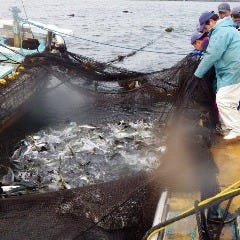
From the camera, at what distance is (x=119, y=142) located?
919cm

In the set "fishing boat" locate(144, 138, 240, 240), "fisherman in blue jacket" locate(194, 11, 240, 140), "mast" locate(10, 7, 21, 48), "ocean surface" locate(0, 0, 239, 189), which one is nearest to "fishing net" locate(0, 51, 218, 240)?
"fishing boat" locate(144, 138, 240, 240)

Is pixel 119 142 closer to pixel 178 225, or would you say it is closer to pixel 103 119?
pixel 103 119

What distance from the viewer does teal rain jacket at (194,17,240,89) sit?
5816mm

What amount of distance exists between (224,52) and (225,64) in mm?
215

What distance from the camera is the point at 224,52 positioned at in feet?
19.7

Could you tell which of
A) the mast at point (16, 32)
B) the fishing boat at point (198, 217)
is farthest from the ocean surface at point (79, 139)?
the mast at point (16, 32)

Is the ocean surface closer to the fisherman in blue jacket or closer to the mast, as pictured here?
the fisherman in blue jacket

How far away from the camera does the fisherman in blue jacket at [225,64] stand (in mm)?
5848

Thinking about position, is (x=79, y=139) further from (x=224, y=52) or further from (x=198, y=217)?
(x=198, y=217)

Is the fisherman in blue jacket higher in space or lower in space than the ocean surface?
higher

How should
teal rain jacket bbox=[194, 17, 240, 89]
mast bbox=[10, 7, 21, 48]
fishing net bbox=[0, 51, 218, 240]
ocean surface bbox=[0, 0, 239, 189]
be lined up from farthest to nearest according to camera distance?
mast bbox=[10, 7, 21, 48]
ocean surface bbox=[0, 0, 239, 189]
teal rain jacket bbox=[194, 17, 240, 89]
fishing net bbox=[0, 51, 218, 240]

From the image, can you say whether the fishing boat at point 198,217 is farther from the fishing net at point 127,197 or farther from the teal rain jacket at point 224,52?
the teal rain jacket at point 224,52

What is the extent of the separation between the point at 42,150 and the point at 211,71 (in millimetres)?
4627

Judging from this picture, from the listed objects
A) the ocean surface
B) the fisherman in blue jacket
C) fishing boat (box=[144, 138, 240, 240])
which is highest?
the fisherman in blue jacket
